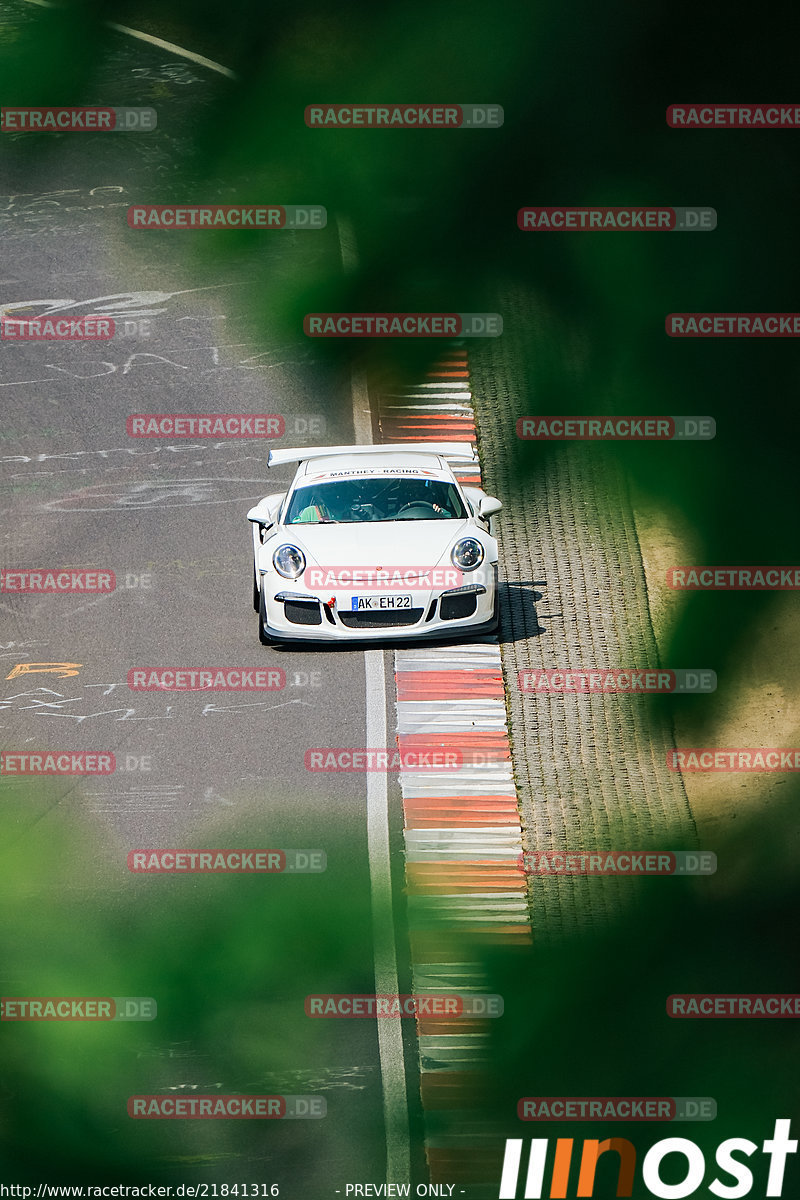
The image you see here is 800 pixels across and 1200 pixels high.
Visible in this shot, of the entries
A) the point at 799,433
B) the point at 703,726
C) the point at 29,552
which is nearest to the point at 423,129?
the point at 799,433

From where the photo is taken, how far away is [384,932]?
10617 mm

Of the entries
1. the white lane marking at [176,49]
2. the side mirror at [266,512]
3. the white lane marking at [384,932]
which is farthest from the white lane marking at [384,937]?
the white lane marking at [176,49]

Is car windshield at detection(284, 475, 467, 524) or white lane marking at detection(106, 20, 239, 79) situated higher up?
white lane marking at detection(106, 20, 239, 79)

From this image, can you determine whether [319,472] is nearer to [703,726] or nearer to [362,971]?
[703,726]

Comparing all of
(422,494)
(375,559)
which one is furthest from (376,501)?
(375,559)

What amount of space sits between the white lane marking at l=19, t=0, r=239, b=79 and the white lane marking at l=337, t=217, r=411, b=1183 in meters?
15.3

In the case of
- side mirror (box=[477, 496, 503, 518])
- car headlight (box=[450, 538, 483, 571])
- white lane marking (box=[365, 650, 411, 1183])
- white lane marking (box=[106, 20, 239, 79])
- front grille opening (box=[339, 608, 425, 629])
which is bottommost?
white lane marking (box=[365, 650, 411, 1183])

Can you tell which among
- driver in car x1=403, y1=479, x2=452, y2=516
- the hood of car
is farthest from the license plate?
driver in car x1=403, y1=479, x2=452, y2=516

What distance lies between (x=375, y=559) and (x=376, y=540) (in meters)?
0.28

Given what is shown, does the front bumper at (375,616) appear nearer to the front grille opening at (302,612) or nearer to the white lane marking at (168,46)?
the front grille opening at (302,612)

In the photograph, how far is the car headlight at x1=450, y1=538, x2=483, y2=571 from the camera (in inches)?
492

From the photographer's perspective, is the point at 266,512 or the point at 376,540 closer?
the point at 376,540

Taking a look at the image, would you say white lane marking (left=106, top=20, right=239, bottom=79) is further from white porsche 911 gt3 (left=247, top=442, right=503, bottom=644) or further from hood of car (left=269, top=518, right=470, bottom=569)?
hood of car (left=269, top=518, right=470, bottom=569)

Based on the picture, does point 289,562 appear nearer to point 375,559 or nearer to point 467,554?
point 375,559
